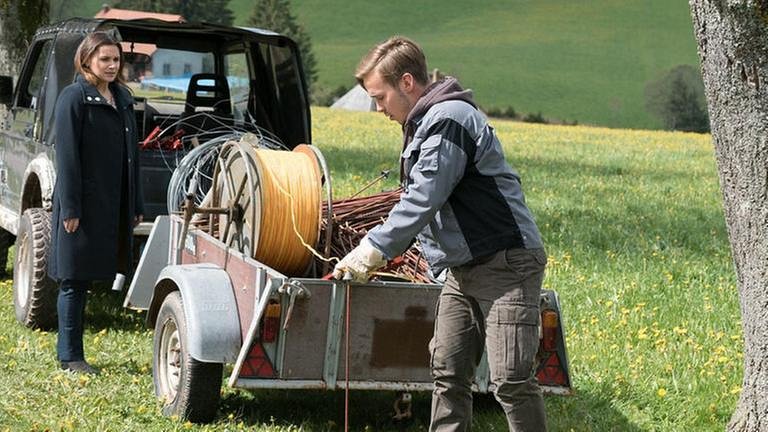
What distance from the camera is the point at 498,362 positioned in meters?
4.65

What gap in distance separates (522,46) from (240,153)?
83.1 m

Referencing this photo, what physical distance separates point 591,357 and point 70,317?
308 cm

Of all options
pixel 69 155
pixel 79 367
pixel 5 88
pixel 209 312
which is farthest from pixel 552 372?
pixel 5 88

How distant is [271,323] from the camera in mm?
5230

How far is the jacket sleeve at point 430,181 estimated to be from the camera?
4.53 meters

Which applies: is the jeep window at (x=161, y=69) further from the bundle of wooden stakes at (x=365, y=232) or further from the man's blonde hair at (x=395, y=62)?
the man's blonde hair at (x=395, y=62)

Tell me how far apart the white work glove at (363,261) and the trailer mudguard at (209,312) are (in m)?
0.80

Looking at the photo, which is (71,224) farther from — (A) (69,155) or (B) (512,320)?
(B) (512,320)

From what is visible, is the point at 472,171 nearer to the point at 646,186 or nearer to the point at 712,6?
the point at 712,6

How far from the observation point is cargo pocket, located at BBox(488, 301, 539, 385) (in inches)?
183

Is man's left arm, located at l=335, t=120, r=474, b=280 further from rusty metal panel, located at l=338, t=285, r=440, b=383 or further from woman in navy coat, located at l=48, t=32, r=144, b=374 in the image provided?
woman in navy coat, located at l=48, t=32, r=144, b=374

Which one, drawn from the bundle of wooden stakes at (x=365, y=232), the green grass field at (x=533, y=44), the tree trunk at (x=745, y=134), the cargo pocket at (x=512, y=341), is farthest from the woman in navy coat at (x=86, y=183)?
the green grass field at (x=533, y=44)

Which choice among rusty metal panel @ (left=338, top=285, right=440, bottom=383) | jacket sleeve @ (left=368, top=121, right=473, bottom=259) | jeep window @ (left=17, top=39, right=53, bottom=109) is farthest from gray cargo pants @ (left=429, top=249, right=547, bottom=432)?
jeep window @ (left=17, top=39, right=53, bottom=109)

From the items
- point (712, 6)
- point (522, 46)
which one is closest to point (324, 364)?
point (712, 6)
